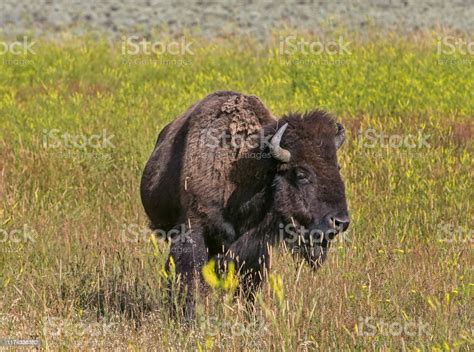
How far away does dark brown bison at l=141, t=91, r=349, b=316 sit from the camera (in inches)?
276

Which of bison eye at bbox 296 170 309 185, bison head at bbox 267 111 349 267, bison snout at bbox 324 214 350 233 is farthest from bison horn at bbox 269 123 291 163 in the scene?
bison snout at bbox 324 214 350 233

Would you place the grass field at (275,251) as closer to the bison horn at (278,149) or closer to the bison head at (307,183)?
the bison head at (307,183)

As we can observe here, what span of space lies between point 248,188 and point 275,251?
55cm

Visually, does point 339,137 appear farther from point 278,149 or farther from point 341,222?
point 341,222

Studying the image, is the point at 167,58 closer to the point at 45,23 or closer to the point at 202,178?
the point at 45,23

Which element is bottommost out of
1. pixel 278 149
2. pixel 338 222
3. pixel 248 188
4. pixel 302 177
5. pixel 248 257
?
pixel 248 257

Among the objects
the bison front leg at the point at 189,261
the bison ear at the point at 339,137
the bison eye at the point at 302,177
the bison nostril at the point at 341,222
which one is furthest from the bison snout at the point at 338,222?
the bison front leg at the point at 189,261

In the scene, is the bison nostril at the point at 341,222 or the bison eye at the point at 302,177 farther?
the bison eye at the point at 302,177

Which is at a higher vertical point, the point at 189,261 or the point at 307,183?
the point at 307,183

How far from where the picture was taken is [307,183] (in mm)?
7062

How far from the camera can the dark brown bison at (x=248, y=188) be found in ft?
23.0

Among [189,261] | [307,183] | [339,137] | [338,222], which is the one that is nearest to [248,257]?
[189,261]

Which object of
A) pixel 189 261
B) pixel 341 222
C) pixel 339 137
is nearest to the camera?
pixel 341 222

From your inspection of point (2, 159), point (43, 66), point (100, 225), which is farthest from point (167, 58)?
point (100, 225)
